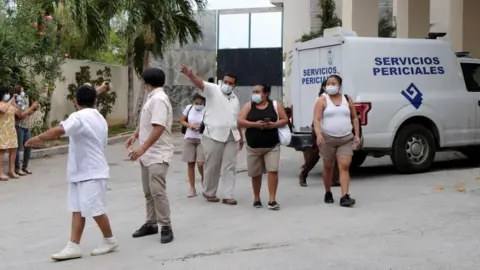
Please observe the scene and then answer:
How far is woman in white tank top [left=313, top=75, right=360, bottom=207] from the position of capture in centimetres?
841

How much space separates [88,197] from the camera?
6098mm

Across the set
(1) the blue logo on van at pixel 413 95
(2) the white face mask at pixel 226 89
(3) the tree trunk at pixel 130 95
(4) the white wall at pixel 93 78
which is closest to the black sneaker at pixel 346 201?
(2) the white face mask at pixel 226 89

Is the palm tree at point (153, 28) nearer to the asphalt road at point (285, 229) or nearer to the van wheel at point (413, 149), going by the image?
the asphalt road at point (285, 229)

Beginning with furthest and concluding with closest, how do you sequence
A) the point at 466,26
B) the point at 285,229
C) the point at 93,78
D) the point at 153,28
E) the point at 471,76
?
1. the point at 93,78
2. the point at 153,28
3. the point at 466,26
4. the point at 471,76
5. the point at 285,229

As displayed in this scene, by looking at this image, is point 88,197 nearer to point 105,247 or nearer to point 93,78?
point 105,247

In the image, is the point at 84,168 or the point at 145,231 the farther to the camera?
the point at 145,231

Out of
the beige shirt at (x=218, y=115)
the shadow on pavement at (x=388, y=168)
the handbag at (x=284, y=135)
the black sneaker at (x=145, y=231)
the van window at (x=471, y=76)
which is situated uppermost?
the van window at (x=471, y=76)

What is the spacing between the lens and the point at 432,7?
2512cm

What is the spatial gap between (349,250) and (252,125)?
8.53 ft

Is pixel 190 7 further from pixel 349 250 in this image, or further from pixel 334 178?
pixel 349 250

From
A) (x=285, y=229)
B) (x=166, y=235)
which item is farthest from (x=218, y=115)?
(x=166, y=235)

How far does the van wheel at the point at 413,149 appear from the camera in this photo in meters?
11.1

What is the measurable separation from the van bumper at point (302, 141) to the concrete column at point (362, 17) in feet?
29.7

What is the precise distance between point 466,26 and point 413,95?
365 inches
